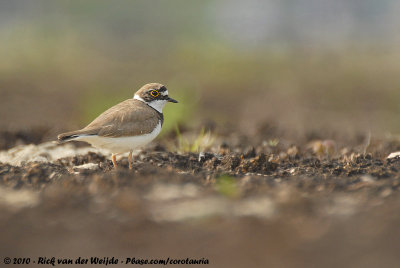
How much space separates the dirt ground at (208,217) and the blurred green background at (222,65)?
277 cm

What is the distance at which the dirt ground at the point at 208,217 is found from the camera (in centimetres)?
270

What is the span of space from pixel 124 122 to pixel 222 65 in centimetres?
1091

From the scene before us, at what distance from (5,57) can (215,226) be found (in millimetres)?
14309

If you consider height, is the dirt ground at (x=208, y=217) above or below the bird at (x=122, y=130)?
below

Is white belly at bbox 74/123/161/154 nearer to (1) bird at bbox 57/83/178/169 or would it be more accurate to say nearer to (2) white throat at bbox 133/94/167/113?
(1) bird at bbox 57/83/178/169

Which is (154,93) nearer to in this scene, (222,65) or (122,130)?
Answer: (122,130)

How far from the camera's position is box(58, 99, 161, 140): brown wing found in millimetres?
4672

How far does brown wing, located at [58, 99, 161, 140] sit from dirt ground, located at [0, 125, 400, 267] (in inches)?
21.8

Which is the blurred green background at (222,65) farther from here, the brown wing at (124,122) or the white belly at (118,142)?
the white belly at (118,142)

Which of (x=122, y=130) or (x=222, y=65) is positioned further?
(x=222, y=65)

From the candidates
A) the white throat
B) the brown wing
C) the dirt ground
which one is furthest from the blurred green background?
the dirt ground

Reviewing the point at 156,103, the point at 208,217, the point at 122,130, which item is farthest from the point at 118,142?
the point at 208,217

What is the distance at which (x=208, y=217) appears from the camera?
3008 mm

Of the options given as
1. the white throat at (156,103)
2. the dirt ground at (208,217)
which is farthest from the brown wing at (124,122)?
the dirt ground at (208,217)
